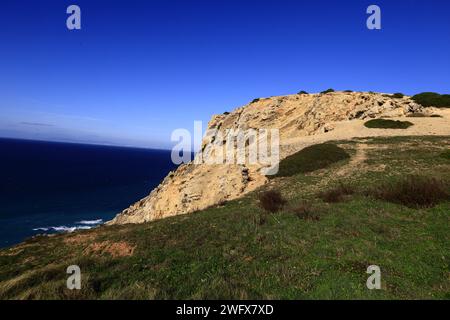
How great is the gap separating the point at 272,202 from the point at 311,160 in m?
11.7

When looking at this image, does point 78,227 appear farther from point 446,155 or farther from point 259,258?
point 446,155

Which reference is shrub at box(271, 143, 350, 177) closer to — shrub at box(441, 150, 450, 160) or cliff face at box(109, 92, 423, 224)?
cliff face at box(109, 92, 423, 224)

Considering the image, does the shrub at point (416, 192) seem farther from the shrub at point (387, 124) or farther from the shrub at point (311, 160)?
the shrub at point (387, 124)

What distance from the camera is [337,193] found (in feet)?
67.3

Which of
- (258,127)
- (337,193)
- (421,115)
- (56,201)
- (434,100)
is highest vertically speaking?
(434,100)

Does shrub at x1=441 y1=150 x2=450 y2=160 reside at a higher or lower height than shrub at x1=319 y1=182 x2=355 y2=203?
higher

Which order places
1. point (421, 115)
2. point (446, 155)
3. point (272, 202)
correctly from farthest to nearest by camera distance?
point (421, 115)
point (446, 155)
point (272, 202)

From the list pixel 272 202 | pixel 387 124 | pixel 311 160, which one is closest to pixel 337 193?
pixel 272 202

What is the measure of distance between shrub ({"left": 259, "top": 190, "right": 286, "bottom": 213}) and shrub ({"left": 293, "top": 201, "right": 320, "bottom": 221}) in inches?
52.0

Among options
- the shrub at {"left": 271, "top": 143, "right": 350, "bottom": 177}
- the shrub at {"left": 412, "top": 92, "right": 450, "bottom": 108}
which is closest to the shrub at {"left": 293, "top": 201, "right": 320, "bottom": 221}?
the shrub at {"left": 271, "top": 143, "right": 350, "bottom": 177}

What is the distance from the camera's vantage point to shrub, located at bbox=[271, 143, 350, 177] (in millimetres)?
29219

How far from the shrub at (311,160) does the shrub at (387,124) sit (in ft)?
43.9

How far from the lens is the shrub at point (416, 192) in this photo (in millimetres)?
17766
